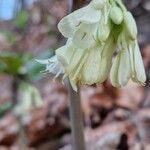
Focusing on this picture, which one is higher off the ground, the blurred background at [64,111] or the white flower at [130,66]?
the blurred background at [64,111]

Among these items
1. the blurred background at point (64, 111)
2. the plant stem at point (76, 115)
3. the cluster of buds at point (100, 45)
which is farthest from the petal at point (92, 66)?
the blurred background at point (64, 111)

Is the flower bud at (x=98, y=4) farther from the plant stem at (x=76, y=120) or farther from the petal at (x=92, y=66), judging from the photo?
the plant stem at (x=76, y=120)

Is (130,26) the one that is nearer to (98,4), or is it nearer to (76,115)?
(98,4)

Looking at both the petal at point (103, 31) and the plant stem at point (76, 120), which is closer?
the petal at point (103, 31)

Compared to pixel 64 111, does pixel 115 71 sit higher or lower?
lower

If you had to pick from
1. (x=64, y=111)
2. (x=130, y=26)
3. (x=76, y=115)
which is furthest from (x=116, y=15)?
(x=64, y=111)

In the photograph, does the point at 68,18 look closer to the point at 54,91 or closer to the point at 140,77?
the point at 140,77

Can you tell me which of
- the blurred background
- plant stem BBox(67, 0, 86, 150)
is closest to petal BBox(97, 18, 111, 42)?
plant stem BBox(67, 0, 86, 150)

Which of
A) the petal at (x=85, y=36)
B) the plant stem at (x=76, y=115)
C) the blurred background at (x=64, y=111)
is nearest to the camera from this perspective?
the petal at (x=85, y=36)

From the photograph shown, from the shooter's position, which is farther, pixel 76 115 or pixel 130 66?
pixel 76 115
